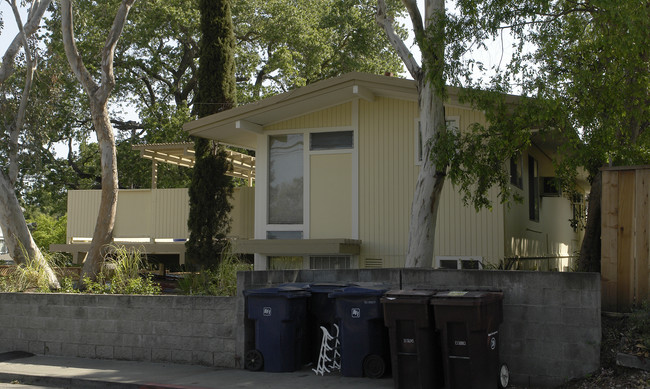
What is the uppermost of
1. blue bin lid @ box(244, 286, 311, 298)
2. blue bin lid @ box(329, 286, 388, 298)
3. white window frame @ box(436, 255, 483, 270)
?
white window frame @ box(436, 255, 483, 270)

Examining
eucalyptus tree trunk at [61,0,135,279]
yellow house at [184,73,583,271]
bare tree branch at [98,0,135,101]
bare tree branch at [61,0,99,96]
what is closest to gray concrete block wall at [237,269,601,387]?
yellow house at [184,73,583,271]

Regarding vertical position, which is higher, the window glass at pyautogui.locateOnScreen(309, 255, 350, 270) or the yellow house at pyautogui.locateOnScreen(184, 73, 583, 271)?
the yellow house at pyautogui.locateOnScreen(184, 73, 583, 271)

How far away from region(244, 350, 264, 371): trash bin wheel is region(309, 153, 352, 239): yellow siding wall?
5.88 metres

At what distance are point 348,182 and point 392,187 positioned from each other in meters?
1.06

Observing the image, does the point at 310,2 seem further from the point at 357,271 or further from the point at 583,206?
the point at 357,271

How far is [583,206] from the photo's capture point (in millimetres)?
25125

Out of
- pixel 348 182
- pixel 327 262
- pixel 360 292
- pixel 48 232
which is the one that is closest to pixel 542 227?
pixel 348 182

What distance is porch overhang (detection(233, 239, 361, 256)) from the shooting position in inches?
588

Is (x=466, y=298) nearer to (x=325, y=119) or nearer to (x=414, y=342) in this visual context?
(x=414, y=342)

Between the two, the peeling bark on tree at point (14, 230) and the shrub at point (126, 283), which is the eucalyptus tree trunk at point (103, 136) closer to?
the peeling bark on tree at point (14, 230)

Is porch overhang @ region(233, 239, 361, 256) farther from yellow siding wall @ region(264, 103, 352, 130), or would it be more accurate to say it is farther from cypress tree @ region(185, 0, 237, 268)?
yellow siding wall @ region(264, 103, 352, 130)

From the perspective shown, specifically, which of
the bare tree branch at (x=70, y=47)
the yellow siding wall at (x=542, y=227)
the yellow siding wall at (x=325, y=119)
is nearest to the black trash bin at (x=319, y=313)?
the yellow siding wall at (x=542, y=227)

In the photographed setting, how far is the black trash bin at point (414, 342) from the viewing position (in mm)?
8406

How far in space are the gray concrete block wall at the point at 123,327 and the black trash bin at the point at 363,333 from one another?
200cm
